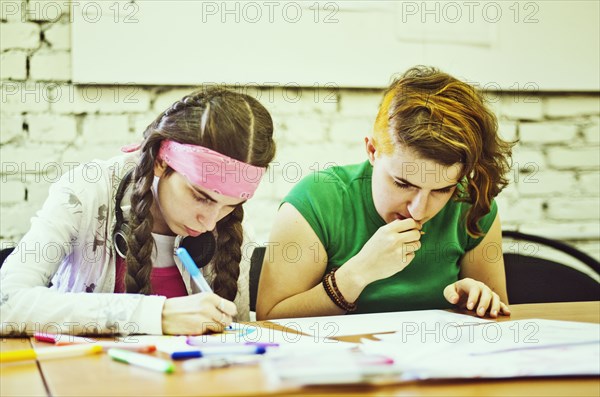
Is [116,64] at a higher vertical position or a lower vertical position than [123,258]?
higher

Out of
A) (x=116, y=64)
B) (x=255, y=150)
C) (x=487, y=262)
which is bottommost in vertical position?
(x=487, y=262)

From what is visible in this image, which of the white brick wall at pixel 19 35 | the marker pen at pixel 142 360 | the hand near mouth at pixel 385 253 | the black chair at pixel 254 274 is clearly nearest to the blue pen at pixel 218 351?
the marker pen at pixel 142 360

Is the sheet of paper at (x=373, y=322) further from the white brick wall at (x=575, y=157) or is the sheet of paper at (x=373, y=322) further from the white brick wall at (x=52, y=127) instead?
the white brick wall at (x=575, y=157)

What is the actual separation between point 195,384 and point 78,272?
601 millimetres

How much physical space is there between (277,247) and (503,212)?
1023 mm

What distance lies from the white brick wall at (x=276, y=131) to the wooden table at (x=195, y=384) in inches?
28.0

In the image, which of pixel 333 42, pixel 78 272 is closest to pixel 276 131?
pixel 333 42

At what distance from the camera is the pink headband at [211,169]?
1.20 metres

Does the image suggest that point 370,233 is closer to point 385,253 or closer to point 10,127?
point 385,253

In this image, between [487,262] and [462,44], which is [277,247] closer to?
[487,262]

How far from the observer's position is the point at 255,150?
124 centimetres

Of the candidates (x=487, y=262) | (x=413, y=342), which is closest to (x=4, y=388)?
(x=413, y=342)

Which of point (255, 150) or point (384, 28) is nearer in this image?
point (255, 150)

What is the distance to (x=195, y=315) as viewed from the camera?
3.50 feet
